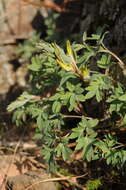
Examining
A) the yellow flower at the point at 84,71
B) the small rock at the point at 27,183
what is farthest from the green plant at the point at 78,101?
the small rock at the point at 27,183

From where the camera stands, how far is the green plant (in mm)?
3094

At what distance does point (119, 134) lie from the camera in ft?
11.7

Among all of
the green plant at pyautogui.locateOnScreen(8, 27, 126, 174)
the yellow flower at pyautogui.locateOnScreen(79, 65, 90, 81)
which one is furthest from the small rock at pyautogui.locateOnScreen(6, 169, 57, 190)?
the yellow flower at pyautogui.locateOnScreen(79, 65, 90, 81)

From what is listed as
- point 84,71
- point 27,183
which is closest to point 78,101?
point 84,71

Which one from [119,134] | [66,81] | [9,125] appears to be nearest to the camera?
[66,81]

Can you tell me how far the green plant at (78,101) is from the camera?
10.2 ft

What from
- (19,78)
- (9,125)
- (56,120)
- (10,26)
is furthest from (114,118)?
(10,26)

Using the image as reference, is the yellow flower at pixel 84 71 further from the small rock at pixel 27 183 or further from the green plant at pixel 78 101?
the small rock at pixel 27 183

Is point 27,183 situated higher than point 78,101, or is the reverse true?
point 78,101

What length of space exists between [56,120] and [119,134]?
2.09ft

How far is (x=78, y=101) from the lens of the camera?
11.0 feet

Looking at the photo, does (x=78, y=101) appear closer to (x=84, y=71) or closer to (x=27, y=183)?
(x=84, y=71)

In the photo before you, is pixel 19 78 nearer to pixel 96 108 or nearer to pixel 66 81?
pixel 96 108

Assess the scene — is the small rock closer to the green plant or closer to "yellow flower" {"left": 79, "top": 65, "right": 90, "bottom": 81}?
the green plant
